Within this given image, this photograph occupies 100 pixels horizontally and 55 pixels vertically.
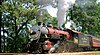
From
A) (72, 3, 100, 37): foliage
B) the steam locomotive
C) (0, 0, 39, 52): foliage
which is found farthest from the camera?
(72, 3, 100, 37): foliage

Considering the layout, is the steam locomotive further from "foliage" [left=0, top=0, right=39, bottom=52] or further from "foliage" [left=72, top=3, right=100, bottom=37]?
"foliage" [left=72, top=3, right=100, bottom=37]

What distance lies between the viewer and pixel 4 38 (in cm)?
3359

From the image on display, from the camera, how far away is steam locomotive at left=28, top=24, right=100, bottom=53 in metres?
16.6

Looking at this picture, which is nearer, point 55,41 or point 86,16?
point 55,41

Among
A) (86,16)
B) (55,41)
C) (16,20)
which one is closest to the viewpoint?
(55,41)

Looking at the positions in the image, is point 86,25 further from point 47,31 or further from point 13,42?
point 47,31

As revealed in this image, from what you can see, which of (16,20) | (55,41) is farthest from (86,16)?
(55,41)

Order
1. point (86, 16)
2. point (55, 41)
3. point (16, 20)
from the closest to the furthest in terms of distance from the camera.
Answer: point (55, 41) → point (16, 20) → point (86, 16)

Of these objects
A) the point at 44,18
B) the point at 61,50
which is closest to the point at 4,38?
the point at 44,18

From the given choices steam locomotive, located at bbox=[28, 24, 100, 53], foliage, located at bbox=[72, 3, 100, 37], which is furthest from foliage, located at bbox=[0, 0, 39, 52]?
foliage, located at bbox=[72, 3, 100, 37]

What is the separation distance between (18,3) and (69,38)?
10.4 m

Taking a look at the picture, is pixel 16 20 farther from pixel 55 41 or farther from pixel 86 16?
pixel 86 16

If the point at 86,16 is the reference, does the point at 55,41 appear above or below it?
above

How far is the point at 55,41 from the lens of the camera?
18516 millimetres
